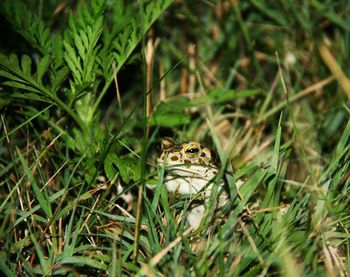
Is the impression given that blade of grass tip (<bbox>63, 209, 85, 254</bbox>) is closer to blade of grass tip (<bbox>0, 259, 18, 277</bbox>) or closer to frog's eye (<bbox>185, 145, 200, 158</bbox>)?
blade of grass tip (<bbox>0, 259, 18, 277</bbox>)

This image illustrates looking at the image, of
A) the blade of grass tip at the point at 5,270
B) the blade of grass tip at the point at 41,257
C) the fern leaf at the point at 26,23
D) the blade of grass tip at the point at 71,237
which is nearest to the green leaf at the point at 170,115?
the fern leaf at the point at 26,23

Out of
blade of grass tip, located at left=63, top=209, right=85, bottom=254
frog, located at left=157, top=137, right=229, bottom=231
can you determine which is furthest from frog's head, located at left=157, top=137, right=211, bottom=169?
blade of grass tip, located at left=63, top=209, right=85, bottom=254

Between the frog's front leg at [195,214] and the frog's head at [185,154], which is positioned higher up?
the frog's head at [185,154]

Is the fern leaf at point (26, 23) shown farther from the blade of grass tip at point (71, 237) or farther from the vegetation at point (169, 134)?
the blade of grass tip at point (71, 237)

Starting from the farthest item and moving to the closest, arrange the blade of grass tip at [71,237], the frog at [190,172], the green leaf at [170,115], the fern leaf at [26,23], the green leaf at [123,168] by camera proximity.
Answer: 1. the green leaf at [170,115]
2. the frog at [190,172]
3. the fern leaf at [26,23]
4. the green leaf at [123,168]
5. the blade of grass tip at [71,237]

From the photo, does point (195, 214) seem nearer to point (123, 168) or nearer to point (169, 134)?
point (123, 168)

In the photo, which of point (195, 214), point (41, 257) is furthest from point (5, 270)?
point (195, 214)
